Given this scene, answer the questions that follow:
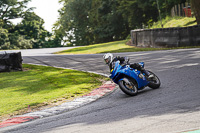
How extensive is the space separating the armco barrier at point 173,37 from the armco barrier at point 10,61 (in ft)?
41.0

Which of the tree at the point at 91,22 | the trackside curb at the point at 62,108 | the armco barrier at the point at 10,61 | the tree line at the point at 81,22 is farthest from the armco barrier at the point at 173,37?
the tree at the point at 91,22

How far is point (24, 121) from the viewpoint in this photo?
298 inches

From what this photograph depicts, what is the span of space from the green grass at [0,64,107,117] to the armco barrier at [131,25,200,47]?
11672mm

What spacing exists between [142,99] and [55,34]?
7107 cm

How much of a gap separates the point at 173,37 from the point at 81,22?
46.9 metres

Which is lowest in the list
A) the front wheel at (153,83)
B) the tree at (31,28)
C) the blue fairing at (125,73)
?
the front wheel at (153,83)

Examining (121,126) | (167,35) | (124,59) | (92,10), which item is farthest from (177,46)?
(92,10)

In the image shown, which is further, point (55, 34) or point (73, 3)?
point (55, 34)

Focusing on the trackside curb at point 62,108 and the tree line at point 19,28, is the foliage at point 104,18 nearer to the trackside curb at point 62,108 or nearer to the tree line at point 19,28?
the tree line at point 19,28

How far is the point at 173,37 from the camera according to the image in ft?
81.3

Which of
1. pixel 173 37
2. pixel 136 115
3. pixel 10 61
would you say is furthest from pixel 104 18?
pixel 136 115

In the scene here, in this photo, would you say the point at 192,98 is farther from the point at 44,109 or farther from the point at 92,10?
the point at 92,10

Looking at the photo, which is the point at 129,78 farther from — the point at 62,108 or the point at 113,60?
the point at 62,108

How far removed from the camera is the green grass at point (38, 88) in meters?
9.62
